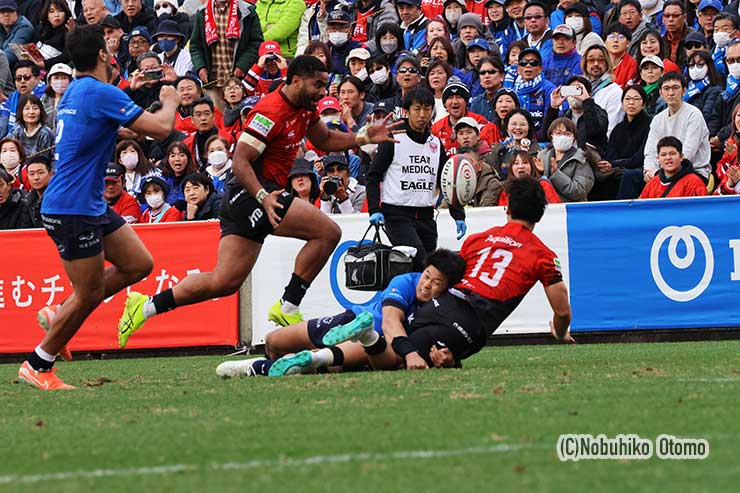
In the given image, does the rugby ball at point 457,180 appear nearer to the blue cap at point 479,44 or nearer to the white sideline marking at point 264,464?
the blue cap at point 479,44

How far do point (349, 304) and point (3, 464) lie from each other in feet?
30.7

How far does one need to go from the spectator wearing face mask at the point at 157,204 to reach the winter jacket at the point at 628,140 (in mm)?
5338

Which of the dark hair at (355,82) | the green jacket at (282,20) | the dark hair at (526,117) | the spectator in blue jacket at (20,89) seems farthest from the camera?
the green jacket at (282,20)

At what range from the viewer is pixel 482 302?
31.0ft

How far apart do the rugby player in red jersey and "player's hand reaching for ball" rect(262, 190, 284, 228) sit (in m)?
1.27

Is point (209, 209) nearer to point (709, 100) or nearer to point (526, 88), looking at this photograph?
point (526, 88)

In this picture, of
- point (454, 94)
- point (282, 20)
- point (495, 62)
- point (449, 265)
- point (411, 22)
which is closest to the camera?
point (449, 265)

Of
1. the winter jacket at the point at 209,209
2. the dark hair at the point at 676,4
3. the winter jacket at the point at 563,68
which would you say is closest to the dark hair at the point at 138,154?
the winter jacket at the point at 209,209

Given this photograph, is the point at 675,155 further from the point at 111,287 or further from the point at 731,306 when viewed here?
the point at 111,287

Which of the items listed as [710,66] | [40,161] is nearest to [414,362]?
[710,66]

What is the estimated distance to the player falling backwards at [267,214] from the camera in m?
10.3

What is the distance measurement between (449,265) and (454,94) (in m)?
7.54

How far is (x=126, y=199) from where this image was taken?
17.0 m

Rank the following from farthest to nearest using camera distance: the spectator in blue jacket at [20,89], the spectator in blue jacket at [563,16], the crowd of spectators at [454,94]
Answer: the spectator in blue jacket at [20,89]
the spectator in blue jacket at [563,16]
the crowd of spectators at [454,94]
